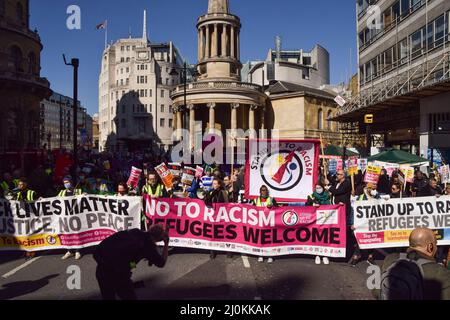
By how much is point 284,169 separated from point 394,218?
8.98 ft

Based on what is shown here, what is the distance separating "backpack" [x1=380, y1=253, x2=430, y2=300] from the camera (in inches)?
116

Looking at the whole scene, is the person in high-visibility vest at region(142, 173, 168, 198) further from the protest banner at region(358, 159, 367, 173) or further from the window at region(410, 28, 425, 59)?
the window at region(410, 28, 425, 59)

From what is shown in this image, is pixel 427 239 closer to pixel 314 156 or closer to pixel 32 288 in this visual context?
pixel 314 156

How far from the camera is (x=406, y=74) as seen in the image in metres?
23.5

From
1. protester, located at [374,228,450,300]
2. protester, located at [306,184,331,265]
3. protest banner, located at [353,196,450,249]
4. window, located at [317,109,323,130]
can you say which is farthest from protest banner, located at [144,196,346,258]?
window, located at [317,109,323,130]

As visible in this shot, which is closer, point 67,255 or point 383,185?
point 67,255

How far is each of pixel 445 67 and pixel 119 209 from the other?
60.8 feet

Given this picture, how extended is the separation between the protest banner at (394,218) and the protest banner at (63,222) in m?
5.28

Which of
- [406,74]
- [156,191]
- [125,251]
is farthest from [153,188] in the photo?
[406,74]

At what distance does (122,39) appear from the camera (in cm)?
10356

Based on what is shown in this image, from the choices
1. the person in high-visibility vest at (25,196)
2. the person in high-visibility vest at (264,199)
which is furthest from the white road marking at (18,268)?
the person in high-visibility vest at (264,199)

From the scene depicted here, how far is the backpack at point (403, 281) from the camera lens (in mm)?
2945

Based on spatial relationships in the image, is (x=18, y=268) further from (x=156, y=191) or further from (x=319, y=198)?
(x=319, y=198)
